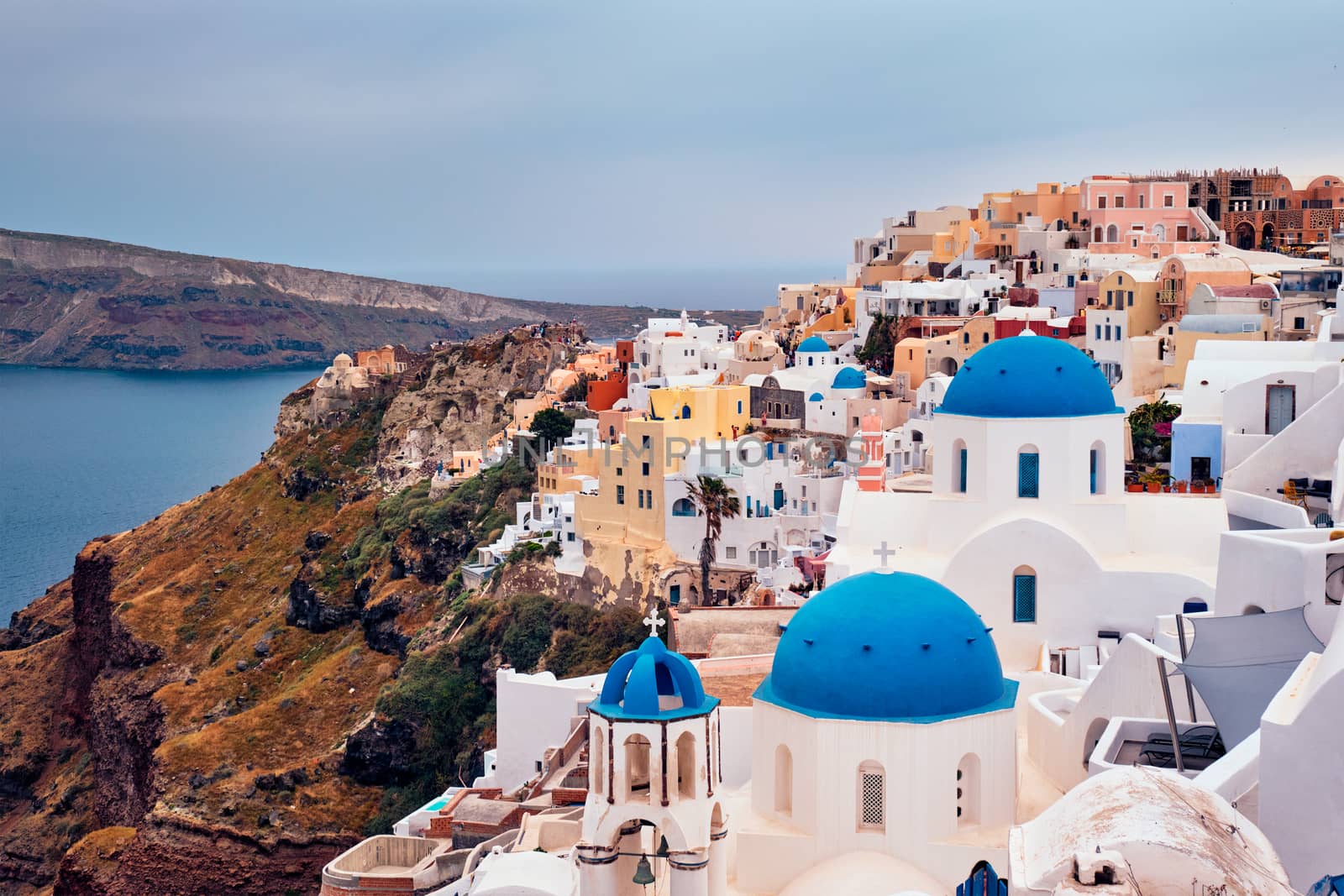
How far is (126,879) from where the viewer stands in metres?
44.3

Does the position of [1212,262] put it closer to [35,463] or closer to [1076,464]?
[1076,464]

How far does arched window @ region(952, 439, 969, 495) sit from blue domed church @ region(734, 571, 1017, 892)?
698 cm

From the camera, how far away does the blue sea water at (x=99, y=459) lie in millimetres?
104688

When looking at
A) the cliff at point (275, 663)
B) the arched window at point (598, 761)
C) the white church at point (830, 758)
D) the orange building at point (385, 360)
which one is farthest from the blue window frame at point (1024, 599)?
the orange building at point (385, 360)

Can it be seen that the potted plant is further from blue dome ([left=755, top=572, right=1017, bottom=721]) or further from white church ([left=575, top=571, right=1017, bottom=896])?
white church ([left=575, top=571, right=1017, bottom=896])

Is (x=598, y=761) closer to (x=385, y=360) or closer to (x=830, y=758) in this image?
(x=830, y=758)

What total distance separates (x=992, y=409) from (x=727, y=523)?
57.2 ft

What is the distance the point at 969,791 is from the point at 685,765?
2.96 m

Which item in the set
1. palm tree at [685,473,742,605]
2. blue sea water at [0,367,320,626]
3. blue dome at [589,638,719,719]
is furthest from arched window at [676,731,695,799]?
blue sea water at [0,367,320,626]

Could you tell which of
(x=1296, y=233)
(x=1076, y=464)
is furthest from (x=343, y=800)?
(x=1296, y=233)

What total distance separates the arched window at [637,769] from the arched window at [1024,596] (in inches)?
344

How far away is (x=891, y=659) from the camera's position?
15.4 meters

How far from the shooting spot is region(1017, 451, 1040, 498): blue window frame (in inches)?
872

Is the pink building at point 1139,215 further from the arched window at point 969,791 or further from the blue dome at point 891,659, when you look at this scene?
the arched window at point 969,791
